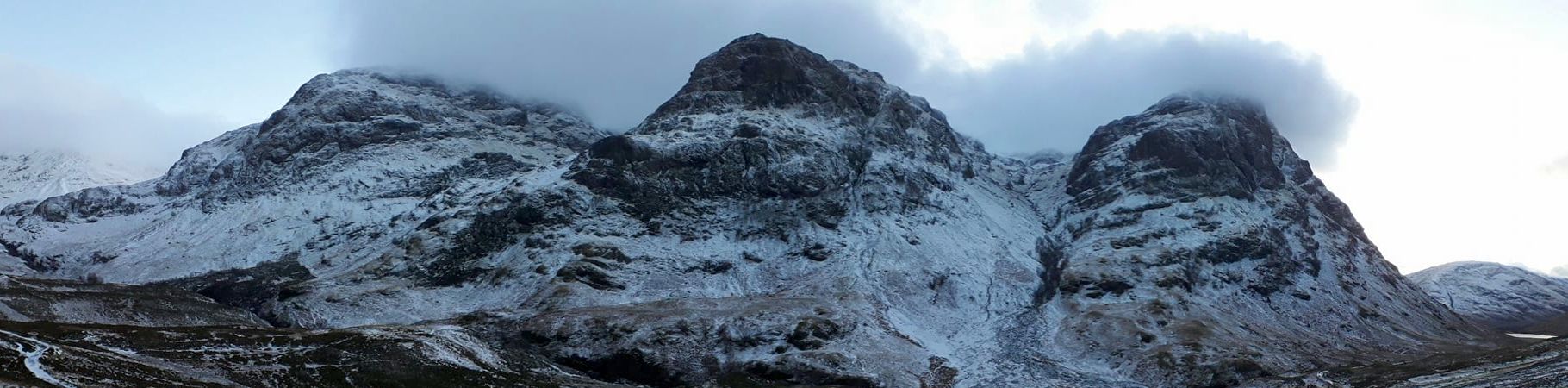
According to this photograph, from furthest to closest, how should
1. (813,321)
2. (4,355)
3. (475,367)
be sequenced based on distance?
(813,321) < (475,367) < (4,355)

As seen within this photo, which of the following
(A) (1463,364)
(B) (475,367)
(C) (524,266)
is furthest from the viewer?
(C) (524,266)

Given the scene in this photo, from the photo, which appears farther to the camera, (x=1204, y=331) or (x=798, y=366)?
(x=1204, y=331)

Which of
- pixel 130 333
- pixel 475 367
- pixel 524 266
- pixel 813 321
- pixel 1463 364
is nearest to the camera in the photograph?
pixel 130 333

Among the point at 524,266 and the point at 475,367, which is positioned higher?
the point at 524,266

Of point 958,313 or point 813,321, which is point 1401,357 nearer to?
point 958,313

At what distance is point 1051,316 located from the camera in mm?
191625

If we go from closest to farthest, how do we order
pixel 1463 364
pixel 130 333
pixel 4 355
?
pixel 4 355
pixel 130 333
pixel 1463 364

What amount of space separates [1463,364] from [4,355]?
17233cm

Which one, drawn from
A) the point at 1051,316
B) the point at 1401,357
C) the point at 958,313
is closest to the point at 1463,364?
the point at 1401,357

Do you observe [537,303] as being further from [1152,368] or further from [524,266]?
[1152,368]

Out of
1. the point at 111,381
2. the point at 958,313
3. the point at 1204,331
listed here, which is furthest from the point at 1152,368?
the point at 111,381

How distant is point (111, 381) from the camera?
10300 centimetres

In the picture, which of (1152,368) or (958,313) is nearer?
(1152,368)

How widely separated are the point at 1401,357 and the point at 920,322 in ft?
248
